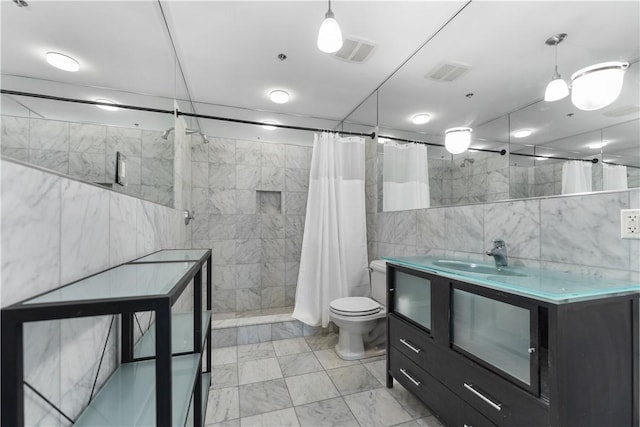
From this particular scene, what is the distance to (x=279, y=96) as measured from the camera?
2752mm

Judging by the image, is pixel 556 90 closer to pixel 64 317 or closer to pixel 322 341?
pixel 64 317

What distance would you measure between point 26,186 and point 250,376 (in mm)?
1958

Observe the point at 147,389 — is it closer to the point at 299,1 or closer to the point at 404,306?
the point at 404,306

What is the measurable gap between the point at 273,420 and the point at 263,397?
0.24m

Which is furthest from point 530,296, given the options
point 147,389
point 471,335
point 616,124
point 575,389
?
point 147,389

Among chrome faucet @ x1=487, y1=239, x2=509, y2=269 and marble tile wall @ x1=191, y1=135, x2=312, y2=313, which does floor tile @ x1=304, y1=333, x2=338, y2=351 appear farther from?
chrome faucet @ x1=487, y1=239, x2=509, y2=269

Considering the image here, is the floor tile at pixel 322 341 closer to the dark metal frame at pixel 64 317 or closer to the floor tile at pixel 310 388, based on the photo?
the floor tile at pixel 310 388

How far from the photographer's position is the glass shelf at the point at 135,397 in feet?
2.65

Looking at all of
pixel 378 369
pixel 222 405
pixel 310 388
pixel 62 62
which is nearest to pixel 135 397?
pixel 222 405

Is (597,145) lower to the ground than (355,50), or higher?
lower

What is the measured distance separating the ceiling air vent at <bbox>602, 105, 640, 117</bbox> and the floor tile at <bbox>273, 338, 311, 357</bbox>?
2586 mm

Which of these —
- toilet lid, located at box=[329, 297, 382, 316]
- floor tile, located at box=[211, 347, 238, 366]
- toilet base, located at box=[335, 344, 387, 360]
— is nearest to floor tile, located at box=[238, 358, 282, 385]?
floor tile, located at box=[211, 347, 238, 366]

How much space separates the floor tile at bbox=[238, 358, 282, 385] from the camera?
2.02 m

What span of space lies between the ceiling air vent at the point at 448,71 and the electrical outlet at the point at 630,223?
1.33 meters
